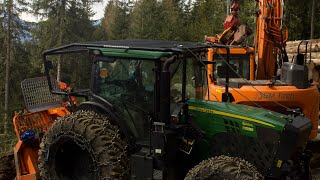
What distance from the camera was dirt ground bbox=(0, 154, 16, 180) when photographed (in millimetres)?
7789

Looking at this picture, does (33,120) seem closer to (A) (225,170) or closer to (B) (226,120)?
(B) (226,120)

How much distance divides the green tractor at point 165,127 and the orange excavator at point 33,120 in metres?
1.07

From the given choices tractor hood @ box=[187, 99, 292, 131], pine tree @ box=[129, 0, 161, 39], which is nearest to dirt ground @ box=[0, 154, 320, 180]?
tractor hood @ box=[187, 99, 292, 131]

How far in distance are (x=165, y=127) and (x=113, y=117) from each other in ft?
2.72

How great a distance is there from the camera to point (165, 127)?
16.5ft

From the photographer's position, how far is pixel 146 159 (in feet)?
17.0

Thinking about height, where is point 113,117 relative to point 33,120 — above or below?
above

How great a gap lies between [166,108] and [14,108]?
2395 centimetres

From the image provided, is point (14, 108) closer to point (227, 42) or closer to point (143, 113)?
point (227, 42)

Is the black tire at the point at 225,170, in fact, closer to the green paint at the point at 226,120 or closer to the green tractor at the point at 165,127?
the green tractor at the point at 165,127

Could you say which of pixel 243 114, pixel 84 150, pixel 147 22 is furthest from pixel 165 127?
pixel 147 22

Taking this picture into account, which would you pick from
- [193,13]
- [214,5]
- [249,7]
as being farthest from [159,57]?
[193,13]

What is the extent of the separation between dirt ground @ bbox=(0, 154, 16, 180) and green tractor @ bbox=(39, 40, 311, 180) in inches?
96.5

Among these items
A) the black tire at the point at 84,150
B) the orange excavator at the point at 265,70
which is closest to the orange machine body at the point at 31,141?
the black tire at the point at 84,150
